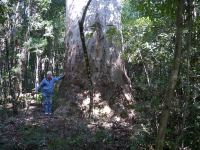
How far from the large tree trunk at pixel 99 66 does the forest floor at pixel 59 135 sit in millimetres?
844

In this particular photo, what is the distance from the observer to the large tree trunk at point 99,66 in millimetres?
10461

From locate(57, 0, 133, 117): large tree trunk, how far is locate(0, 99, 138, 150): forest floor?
2.77ft

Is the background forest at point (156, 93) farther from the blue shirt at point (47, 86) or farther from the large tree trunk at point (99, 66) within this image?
the blue shirt at point (47, 86)

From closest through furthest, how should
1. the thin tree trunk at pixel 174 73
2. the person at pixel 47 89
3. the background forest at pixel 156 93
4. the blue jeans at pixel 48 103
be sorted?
the thin tree trunk at pixel 174 73
the background forest at pixel 156 93
the blue jeans at pixel 48 103
the person at pixel 47 89

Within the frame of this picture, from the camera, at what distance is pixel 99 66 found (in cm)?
1077

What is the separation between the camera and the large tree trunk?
1046 cm

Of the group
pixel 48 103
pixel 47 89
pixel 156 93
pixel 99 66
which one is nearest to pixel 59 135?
pixel 156 93

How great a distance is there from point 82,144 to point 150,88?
175 centimetres

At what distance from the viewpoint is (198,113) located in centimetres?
657

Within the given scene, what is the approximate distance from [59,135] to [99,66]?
289 centimetres

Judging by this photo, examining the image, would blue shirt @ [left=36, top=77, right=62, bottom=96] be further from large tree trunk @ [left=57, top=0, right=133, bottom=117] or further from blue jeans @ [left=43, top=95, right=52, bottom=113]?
large tree trunk @ [left=57, top=0, right=133, bottom=117]

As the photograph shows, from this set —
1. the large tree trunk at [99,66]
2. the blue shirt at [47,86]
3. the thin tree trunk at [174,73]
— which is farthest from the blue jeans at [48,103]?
the thin tree trunk at [174,73]

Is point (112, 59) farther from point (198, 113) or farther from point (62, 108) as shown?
point (198, 113)

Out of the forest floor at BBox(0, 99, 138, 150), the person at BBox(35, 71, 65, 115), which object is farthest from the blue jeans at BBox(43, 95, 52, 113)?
the forest floor at BBox(0, 99, 138, 150)
